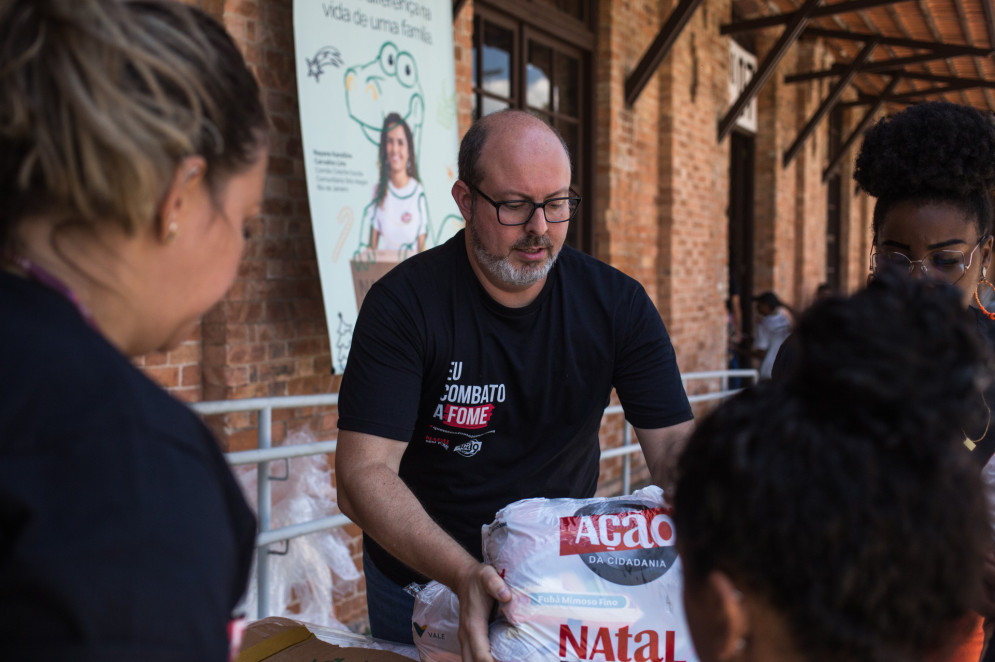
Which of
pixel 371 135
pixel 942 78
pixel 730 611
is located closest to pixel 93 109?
pixel 730 611

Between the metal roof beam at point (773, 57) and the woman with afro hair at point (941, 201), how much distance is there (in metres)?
4.86

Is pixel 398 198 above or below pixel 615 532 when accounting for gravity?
above

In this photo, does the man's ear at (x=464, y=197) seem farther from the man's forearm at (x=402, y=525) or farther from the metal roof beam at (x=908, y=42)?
the metal roof beam at (x=908, y=42)

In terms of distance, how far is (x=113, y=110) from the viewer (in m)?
0.71

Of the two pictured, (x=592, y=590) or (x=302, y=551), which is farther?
(x=302, y=551)

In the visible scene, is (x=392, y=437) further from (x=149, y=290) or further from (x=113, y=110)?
(x=113, y=110)

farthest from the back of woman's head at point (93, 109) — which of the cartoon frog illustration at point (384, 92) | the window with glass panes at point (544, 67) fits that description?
the window with glass panes at point (544, 67)

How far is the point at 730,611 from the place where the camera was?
826mm

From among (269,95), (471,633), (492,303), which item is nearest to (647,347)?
(492,303)

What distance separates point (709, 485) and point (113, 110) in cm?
69

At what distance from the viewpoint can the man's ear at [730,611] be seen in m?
0.83

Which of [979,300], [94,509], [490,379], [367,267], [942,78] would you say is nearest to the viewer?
[94,509]

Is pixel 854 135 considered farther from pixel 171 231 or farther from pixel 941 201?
pixel 171 231

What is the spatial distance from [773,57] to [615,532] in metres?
6.07
